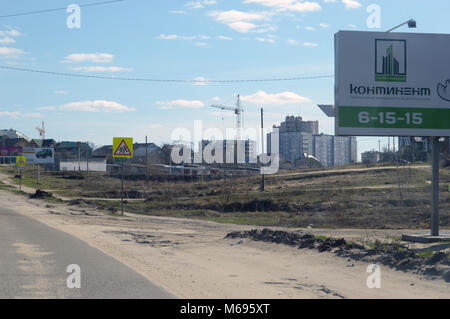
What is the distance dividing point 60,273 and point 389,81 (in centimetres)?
1133

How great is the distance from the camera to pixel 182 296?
27.3ft

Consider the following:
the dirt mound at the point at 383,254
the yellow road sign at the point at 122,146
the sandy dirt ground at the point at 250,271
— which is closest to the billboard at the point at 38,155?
the yellow road sign at the point at 122,146

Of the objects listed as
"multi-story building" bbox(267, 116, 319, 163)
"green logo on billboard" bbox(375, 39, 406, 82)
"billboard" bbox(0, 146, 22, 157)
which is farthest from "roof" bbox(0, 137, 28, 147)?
"green logo on billboard" bbox(375, 39, 406, 82)

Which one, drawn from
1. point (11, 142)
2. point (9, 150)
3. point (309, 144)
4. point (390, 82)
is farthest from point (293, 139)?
point (390, 82)

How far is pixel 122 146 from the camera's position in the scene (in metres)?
27.2

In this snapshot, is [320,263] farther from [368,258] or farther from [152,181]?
[152,181]

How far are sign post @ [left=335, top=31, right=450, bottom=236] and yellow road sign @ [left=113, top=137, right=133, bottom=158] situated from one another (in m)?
13.9

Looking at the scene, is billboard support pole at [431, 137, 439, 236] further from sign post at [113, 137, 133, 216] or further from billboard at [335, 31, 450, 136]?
sign post at [113, 137, 133, 216]

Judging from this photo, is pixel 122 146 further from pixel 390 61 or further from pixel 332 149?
pixel 332 149

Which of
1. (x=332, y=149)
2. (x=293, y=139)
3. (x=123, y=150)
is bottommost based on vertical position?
(x=123, y=150)

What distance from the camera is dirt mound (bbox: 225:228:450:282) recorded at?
32.8ft

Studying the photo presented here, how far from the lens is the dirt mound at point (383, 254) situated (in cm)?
1000

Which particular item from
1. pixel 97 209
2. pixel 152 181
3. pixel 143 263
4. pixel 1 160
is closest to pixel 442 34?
pixel 143 263
